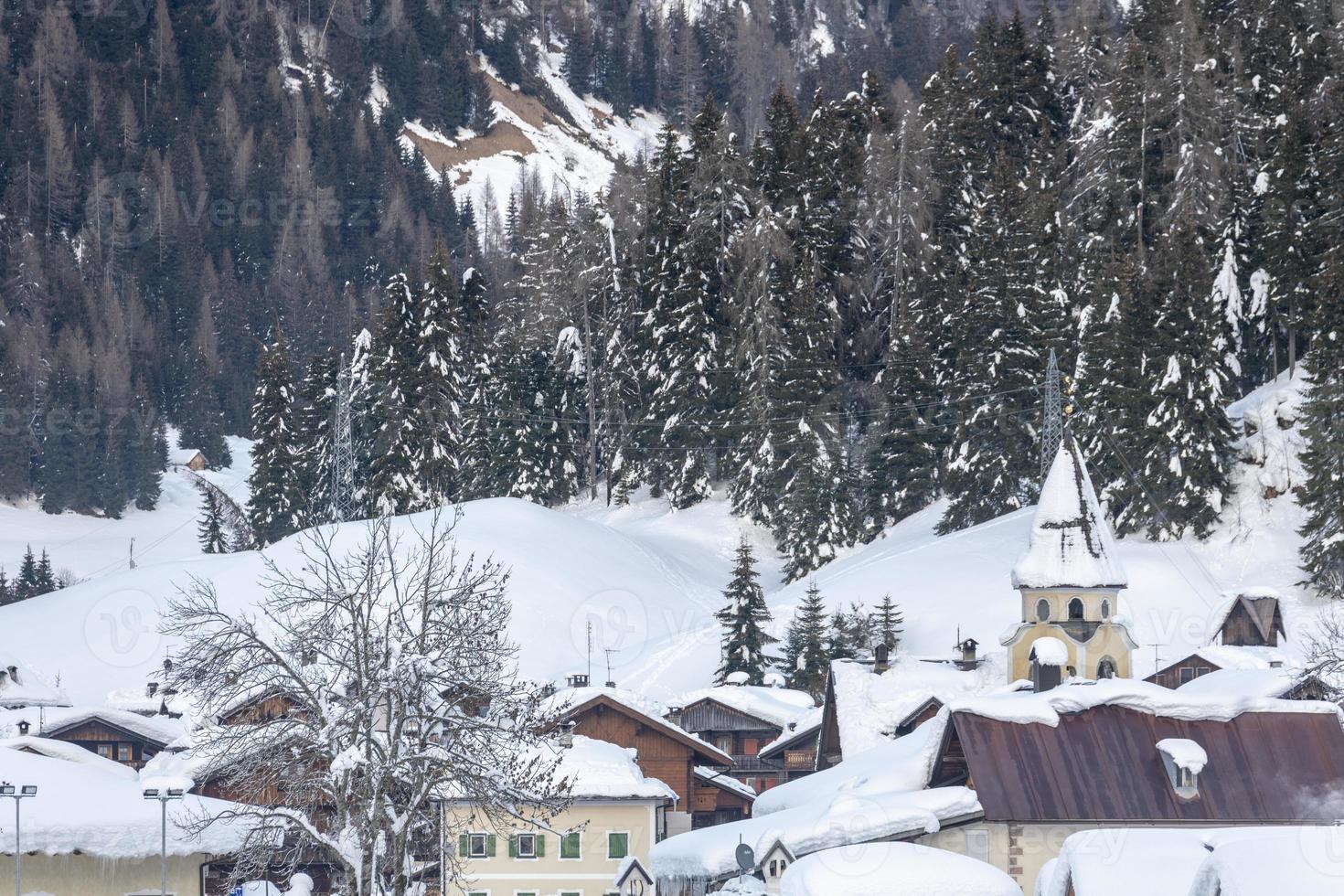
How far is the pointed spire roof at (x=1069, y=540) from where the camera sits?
167 feet

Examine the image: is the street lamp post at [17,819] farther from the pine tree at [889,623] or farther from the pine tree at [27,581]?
the pine tree at [27,581]

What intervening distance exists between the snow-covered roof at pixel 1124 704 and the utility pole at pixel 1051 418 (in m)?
23.2

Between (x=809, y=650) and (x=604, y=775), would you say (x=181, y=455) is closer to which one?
(x=809, y=650)

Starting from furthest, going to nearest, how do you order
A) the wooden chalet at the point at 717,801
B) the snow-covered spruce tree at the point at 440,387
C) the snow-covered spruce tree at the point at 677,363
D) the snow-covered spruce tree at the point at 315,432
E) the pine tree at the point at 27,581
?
1. the pine tree at the point at 27,581
2. the snow-covered spruce tree at the point at 315,432
3. the snow-covered spruce tree at the point at 440,387
4. the snow-covered spruce tree at the point at 677,363
5. the wooden chalet at the point at 717,801

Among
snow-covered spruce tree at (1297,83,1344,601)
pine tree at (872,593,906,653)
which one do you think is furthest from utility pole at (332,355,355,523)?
snow-covered spruce tree at (1297,83,1344,601)

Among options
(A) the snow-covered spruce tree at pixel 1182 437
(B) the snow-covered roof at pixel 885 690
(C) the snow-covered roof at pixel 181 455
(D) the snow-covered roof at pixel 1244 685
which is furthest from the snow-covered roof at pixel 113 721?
(C) the snow-covered roof at pixel 181 455

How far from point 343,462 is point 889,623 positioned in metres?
31.4

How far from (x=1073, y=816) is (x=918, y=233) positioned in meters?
53.2

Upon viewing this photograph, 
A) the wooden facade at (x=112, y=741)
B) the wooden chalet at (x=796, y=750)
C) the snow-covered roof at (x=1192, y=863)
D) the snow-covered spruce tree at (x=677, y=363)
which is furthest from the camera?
the snow-covered spruce tree at (x=677, y=363)

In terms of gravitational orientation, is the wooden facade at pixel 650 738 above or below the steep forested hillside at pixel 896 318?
below

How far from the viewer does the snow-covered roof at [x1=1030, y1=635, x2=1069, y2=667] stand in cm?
4638

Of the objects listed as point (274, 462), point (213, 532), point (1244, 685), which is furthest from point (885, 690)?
point (213, 532)

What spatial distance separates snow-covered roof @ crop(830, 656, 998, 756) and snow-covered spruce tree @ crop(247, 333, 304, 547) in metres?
40.5

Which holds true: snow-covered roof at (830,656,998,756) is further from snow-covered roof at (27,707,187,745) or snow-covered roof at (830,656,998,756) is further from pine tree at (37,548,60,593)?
pine tree at (37,548,60,593)
